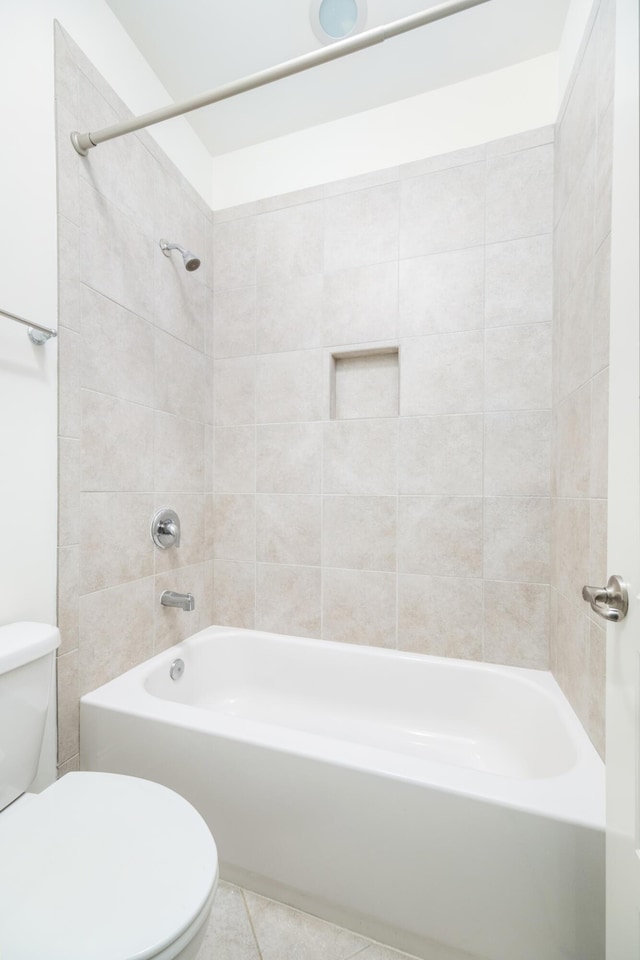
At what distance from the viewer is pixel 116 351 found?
4.89 ft

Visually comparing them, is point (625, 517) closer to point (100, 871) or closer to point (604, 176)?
point (604, 176)

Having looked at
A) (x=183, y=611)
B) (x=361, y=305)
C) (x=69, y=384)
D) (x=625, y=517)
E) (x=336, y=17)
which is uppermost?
(x=336, y=17)

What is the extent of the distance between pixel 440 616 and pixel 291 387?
116 centimetres

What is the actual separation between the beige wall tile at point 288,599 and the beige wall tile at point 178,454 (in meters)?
0.51

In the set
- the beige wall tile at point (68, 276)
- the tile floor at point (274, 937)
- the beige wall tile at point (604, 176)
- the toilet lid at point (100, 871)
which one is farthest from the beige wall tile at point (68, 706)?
the beige wall tile at point (604, 176)

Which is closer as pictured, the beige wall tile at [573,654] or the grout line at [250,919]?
the grout line at [250,919]

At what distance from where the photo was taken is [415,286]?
5.77ft

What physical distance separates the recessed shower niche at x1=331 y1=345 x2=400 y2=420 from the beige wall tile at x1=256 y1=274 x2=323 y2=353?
0.16 metres

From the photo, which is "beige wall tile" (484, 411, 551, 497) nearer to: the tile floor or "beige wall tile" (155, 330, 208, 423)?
"beige wall tile" (155, 330, 208, 423)

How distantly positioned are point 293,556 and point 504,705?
100 centimetres

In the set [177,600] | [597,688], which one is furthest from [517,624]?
[177,600]

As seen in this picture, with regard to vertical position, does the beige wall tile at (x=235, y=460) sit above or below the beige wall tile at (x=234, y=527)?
above

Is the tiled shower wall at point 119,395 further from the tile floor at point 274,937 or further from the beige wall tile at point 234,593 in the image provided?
the tile floor at point 274,937

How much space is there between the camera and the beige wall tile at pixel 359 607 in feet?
5.96
